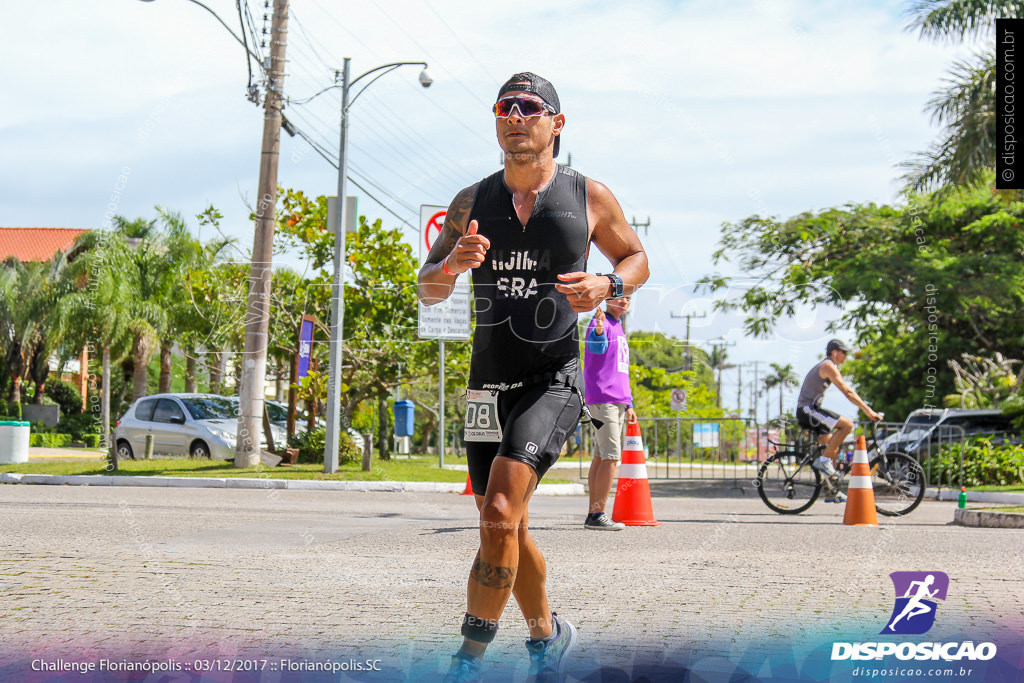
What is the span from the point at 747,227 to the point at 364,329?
8.37 meters

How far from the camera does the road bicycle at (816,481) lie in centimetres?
1141

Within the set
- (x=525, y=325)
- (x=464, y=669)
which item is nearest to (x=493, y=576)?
(x=464, y=669)

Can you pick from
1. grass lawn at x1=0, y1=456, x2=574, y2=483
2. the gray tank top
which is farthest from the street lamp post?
the gray tank top

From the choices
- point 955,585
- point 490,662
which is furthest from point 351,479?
point 490,662

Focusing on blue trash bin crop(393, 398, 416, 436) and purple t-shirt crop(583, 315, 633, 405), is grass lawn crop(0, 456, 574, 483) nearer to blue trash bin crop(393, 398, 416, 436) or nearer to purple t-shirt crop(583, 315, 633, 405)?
blue trash bin crop(393, 398, 416, 436)

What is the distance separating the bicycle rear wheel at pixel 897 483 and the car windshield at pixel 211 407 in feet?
42.4

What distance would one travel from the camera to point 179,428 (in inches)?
779

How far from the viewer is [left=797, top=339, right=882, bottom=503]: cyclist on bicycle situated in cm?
1132

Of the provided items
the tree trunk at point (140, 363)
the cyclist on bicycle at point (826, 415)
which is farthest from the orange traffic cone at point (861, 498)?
the tree trunk at point (140, 363)

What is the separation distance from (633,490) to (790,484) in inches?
116

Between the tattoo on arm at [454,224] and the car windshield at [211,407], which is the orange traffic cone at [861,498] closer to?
the tattoo on arm at [454,224]

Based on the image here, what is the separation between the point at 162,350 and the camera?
3725 cm

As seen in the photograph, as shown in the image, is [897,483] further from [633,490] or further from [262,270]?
[262,270]

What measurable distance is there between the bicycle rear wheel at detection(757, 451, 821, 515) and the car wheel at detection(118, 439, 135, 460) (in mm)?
13315
